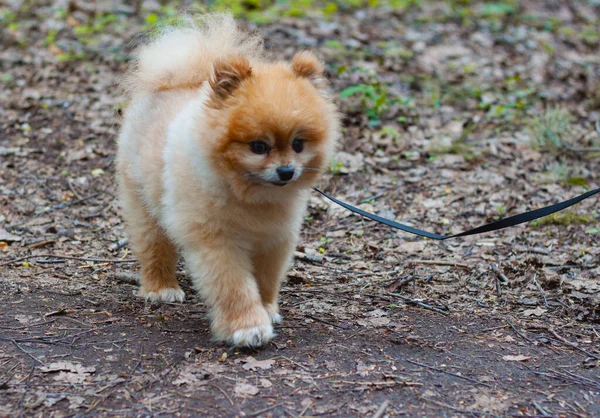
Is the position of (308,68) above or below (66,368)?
above

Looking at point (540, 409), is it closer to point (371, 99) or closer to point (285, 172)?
→ point (285, 172)

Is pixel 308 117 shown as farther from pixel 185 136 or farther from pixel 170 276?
pixel 170 276

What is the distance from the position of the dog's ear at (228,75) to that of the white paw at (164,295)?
1.58m

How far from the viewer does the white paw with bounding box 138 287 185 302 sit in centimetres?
457

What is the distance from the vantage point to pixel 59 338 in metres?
3.82

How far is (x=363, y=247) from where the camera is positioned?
18.5 feet

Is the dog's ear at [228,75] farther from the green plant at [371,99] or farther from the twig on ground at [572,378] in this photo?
the green plant at [371,99]

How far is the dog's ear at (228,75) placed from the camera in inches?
143

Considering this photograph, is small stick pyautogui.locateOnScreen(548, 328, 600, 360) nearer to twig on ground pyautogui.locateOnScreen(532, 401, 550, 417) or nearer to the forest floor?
the forest floor

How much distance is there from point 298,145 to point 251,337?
1.10 meters

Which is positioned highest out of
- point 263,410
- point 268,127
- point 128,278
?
point 268,127

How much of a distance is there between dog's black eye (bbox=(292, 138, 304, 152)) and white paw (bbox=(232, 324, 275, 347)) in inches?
40.2

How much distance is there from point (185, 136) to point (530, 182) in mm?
4091

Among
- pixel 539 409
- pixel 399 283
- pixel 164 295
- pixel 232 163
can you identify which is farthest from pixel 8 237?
pixel 539 409
